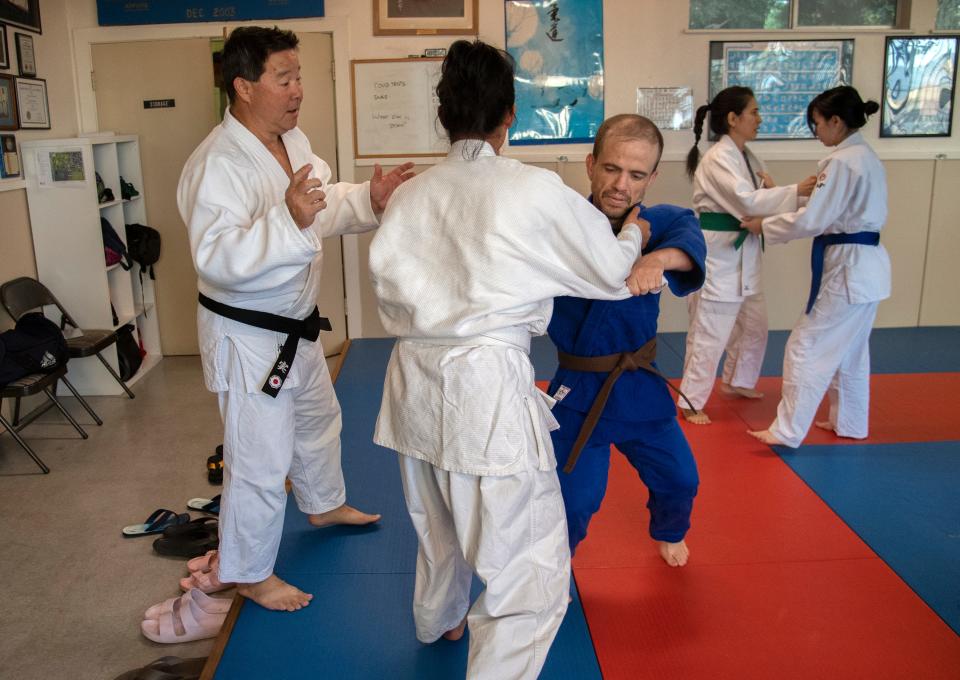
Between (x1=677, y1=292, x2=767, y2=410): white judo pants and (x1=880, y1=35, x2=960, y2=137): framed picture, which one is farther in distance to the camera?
(x1=880, y1=35, x2=960, y2=137): framed picture

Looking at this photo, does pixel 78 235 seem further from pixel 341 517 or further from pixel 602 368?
pixel 602 368

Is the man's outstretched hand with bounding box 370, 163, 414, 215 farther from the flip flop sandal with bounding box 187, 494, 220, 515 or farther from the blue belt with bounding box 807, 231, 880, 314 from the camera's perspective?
the blue belt with bounding box 807, 231, 880, 314

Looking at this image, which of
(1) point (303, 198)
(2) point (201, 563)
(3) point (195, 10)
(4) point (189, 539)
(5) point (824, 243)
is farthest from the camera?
(3) point (195, 10)

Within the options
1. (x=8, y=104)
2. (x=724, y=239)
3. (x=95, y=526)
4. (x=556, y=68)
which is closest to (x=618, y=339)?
(x=724, y=239)

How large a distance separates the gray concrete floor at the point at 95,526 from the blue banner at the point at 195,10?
215cm

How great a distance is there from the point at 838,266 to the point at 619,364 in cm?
166

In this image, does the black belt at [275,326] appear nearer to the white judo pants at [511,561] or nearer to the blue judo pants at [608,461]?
the white judo pants at [511,561]

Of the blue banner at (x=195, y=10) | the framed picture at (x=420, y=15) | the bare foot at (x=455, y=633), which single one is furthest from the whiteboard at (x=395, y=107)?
the bare foot at (x=455, y=633)

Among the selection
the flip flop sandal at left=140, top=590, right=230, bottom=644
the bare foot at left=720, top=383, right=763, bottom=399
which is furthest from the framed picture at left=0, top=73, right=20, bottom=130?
the bare foot at left=720, top=383, right=763, bottom=399

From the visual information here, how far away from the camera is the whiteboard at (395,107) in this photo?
505 cm

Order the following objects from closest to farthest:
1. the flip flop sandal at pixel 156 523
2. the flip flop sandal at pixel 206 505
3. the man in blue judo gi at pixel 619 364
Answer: the man in blue judo gi at pixel 619 364 → the flip flop sandal at pixel 156 523 → the flip flop sandal at pixel 206 505

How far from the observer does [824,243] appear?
3.52 metres

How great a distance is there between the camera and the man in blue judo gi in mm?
2074

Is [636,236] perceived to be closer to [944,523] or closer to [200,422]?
[944,523]
